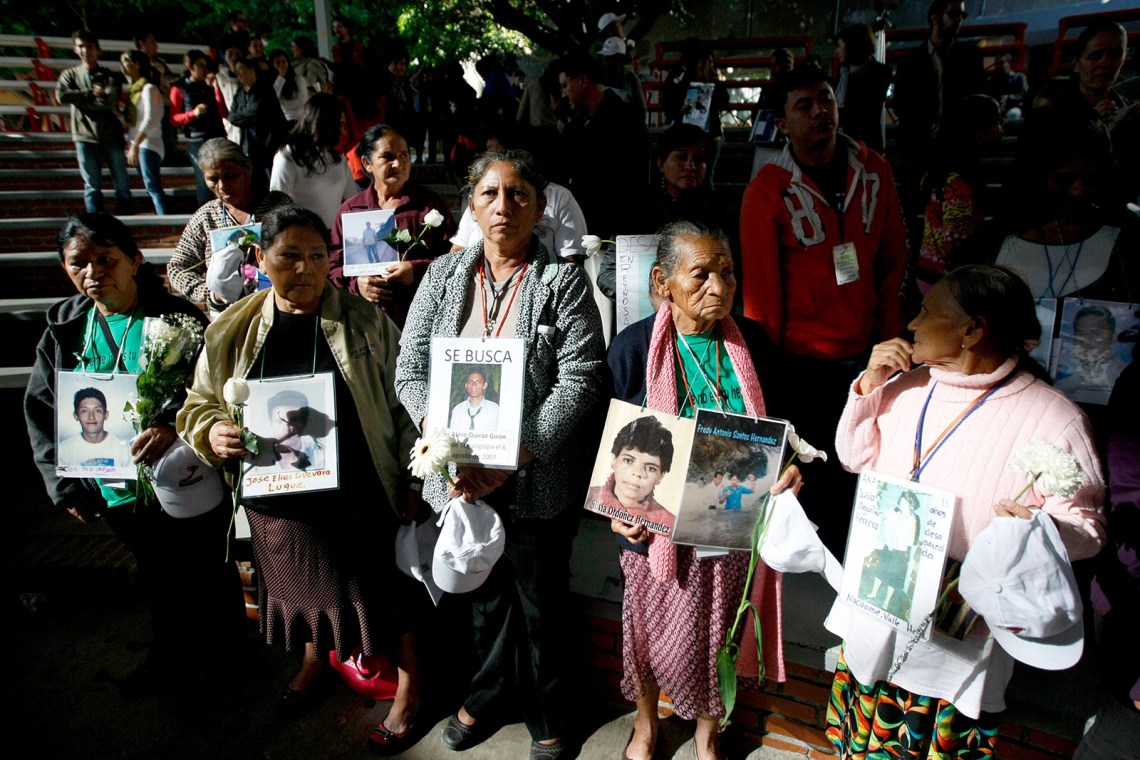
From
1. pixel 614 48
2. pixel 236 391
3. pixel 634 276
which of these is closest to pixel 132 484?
pixel 236 391

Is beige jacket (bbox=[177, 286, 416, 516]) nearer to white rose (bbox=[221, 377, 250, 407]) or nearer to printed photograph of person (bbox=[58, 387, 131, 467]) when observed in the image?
white rose (bbox=[221, 377, 250, 407])

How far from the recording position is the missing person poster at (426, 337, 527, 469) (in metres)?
2.02

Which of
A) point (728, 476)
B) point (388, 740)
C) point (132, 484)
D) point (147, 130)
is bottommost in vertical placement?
point (388, 740)

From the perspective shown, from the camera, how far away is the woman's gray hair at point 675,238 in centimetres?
201

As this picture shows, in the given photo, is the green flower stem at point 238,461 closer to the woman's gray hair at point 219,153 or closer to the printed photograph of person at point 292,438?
the printed photograph of person at point 292,438

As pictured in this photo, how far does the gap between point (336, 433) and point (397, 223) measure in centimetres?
128

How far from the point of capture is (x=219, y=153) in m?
3.27

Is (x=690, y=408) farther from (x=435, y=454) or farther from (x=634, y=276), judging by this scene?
(x=634, y=276)

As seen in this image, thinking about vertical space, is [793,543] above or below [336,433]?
below

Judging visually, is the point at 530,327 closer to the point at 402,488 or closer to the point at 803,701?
the point at 402,488

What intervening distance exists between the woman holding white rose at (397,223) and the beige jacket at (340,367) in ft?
1.84

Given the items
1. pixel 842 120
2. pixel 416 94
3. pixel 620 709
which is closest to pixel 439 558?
pixel 620 709

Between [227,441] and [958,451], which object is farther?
[227,441]

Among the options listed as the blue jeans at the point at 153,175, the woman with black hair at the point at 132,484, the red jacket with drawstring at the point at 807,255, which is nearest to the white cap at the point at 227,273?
the woman with black hair at the point at 132,484
